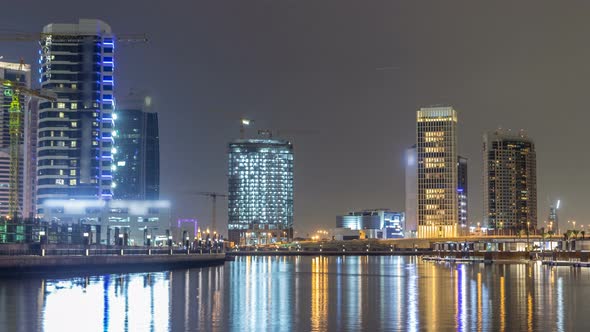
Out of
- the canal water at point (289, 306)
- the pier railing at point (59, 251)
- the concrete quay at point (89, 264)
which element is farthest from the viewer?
the pier railing at point (59, 251)

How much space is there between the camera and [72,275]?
10556 cm

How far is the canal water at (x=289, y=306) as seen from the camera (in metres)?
51.4

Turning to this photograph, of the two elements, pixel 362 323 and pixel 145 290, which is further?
pixel 145 290

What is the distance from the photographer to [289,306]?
64812mm

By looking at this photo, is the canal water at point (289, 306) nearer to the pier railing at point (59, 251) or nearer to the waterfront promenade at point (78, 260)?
the waterfront promenade at point (78, 260)

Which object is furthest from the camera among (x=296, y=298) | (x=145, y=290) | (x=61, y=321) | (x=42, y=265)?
(x=42, y=265)

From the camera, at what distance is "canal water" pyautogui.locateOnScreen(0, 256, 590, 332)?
5141cm

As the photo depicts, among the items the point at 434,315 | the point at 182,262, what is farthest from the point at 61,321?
the point at 182,262

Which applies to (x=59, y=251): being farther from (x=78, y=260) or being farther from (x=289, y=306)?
(x=289, y=306)

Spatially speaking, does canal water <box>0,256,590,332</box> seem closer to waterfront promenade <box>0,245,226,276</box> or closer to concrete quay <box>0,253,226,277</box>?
concrete quay <box>0,253,226,277</box>

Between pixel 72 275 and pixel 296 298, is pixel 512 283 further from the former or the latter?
pixel 72 275

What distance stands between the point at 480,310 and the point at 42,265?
190ft

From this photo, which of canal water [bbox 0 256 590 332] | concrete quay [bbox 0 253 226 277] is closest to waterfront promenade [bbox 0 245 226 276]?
concrete quay [bbox 0 253 226 277]

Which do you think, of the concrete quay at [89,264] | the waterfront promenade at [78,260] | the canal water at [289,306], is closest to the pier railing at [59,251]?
the waterfront promenade at [78,260]
